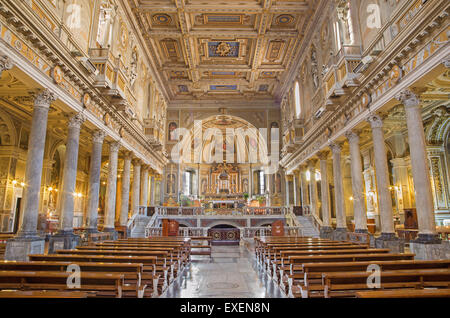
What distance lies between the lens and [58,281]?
4.11 metres

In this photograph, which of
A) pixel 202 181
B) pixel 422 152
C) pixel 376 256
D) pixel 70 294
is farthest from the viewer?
pixel 202 181

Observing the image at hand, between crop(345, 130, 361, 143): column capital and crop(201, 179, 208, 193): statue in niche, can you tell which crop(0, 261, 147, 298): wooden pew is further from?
crop(201, 179, 208, 193): statue in niche

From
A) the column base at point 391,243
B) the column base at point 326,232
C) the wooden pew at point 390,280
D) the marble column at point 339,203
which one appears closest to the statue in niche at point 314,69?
the marble column at point 339,203

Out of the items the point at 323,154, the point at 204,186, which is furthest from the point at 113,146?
the point at 204,186

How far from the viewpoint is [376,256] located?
223 inches

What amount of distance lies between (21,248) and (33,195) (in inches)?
62.7

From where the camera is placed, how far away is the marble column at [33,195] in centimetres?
838

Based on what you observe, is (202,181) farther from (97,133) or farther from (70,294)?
(70,294)

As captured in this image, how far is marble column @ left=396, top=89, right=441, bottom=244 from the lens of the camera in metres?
8.56

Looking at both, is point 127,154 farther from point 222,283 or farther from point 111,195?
point 222,283

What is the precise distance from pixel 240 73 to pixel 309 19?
8520 millimetres

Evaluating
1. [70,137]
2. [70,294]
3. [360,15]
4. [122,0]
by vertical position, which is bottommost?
[70,294]

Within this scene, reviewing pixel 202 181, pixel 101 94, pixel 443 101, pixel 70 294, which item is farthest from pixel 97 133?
pixel 202 181

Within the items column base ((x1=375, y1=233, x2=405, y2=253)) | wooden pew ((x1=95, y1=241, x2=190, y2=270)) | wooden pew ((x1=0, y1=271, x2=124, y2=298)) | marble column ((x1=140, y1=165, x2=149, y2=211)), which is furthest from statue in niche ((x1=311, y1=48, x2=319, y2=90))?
wooden pew ((x1=0, y1=271, x2=124, y2=298))
